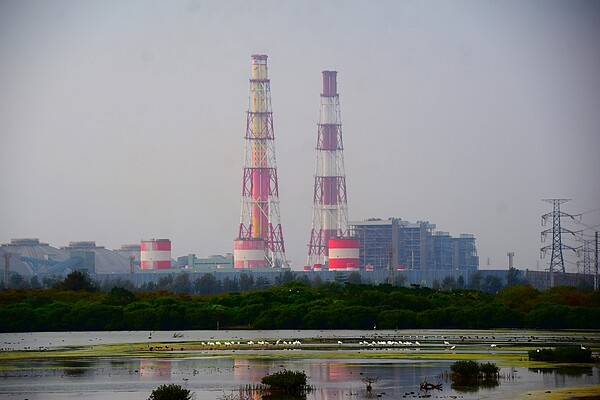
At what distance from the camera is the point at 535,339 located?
83062mm

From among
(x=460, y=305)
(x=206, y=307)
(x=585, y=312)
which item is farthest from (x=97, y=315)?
(x=585, y=312)

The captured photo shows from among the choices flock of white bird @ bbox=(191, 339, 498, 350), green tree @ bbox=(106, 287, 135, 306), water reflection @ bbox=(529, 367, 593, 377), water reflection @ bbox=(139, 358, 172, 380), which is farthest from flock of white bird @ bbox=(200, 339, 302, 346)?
green tree @ bbox=(106, 287, 135, 306)

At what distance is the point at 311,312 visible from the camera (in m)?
108

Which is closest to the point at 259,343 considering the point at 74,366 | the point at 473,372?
the point at 74,366

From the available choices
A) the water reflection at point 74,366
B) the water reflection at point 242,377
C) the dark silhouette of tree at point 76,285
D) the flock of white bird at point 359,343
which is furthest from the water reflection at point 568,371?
the dark silhouette of tree at point 76,285

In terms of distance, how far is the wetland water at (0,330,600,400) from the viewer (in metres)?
50.8

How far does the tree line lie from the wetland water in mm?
9530

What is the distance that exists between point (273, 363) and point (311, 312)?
4477 centimetres

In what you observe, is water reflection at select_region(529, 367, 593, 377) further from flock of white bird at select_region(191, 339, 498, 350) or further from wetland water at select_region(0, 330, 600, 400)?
flock of white bird at select_region(191, 339, 498, 350)

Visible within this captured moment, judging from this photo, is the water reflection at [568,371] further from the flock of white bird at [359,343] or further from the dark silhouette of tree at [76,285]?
the dark silhouette of tree at [76,285]

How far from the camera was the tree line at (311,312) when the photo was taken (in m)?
106

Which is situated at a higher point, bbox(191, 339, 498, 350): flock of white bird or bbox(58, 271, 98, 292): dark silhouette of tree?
bbox(58, 271, 98, 292): dark silhouette of tree

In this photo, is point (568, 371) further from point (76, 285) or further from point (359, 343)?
→ point (76, 285)

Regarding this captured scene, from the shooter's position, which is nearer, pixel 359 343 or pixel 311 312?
pixel 359 343
